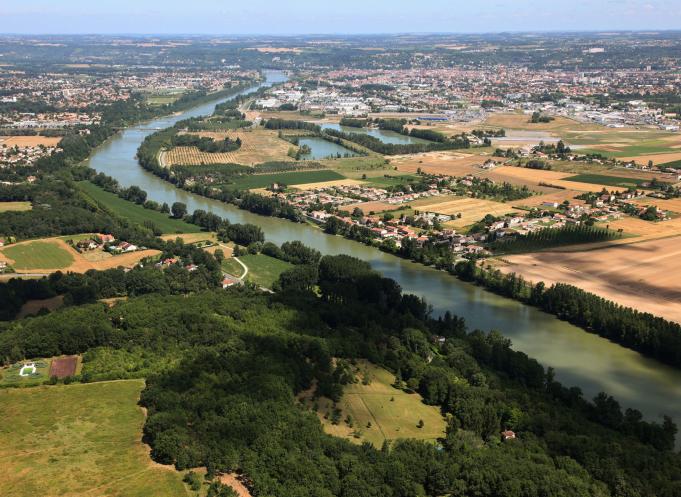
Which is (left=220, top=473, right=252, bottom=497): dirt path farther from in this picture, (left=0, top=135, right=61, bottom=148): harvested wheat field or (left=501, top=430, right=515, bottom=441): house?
(left=0, top=135, right=61, bottom=148): harvested wheat field

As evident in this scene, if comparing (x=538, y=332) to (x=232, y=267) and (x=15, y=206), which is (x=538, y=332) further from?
(x=15, y=206)

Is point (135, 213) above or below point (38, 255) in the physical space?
below

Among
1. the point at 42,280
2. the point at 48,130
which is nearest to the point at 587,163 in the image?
the point at 42,280

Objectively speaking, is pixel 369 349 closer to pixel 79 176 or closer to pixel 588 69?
pixel 79 176

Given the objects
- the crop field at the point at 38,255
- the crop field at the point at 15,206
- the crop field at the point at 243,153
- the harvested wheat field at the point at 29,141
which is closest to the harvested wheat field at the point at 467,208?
the crop field at the point at 243,153

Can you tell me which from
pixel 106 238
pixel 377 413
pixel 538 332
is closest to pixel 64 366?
pixel 377 413

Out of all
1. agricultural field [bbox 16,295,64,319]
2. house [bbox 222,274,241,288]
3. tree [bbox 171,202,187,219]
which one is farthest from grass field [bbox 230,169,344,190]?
agricultural field [bbox 16,295,64,319]

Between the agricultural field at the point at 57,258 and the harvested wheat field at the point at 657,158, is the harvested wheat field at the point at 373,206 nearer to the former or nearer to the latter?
the agricultural field at the point at 57,258

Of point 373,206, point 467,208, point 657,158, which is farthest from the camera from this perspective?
point 657,158
